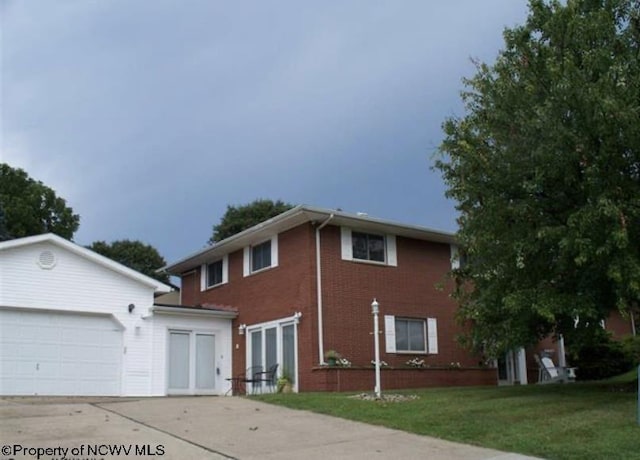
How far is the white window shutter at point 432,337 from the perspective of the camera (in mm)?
21922

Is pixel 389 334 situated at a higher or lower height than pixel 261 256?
lower

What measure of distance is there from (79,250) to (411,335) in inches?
400

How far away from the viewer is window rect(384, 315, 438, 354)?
822 inches

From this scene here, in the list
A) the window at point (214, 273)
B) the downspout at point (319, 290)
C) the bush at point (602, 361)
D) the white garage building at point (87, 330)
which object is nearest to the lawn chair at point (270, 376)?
the downspout at point (319, 290)

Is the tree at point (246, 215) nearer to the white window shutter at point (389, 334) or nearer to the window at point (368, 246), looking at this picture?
the window at point (368, 246)

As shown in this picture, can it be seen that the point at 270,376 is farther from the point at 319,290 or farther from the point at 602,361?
the point at 602,361

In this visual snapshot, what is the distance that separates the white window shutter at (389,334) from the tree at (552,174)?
15.5ft

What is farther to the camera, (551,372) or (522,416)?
(551,372)

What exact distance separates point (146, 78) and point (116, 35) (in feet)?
9.06

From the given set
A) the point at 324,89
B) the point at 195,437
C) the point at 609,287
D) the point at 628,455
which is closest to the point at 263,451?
the point at 195,437

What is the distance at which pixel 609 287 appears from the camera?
14.2m

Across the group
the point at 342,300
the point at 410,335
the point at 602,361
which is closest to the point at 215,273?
the point at 342,300

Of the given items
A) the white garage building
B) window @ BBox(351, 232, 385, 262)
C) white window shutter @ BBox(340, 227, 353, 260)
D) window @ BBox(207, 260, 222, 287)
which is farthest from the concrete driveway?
window @ BBox(207, 260, 222, 287)

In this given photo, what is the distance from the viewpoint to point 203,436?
11.1m
